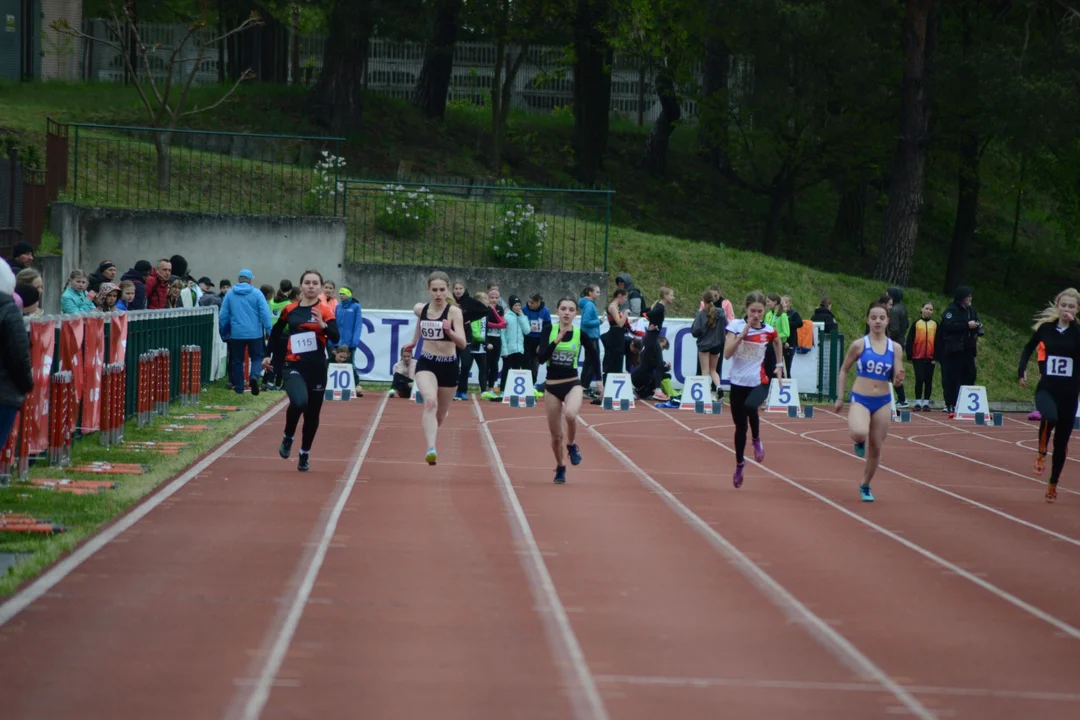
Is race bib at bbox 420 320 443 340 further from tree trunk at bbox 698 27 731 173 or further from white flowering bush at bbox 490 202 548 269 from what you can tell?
tree trunk at bbox 698 27 731 173

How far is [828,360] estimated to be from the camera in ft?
95.5

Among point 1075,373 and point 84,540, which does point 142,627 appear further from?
point 1075,373

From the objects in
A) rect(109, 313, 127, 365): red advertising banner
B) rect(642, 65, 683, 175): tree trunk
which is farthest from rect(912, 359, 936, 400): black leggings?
rect(642, 65, 683, 175): tree trunk

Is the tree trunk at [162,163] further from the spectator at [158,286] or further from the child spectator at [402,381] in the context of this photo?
the spectator at [158,286]

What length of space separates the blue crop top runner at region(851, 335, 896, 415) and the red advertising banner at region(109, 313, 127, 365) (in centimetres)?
784

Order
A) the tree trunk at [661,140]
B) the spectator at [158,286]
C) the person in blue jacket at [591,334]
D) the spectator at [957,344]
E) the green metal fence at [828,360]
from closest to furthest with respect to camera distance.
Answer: the spectator at [158,286]
the person in blue jacket at [591,334]
the spectator at [957,344]
the green metal fence at [828,360]
the tree trunk at [661,140]

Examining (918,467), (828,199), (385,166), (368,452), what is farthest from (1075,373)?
(828,199)

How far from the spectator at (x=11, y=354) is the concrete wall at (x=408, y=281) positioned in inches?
858

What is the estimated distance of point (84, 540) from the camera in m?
10.2

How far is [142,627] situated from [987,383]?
29851 millimetres

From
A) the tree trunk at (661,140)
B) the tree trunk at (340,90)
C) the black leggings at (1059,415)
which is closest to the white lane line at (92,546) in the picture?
the black leggings at (1059,415)

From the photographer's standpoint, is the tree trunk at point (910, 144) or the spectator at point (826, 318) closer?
the spectator at point (826, 318)

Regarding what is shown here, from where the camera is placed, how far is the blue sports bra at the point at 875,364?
14008mm

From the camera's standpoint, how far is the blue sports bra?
14.0 m
